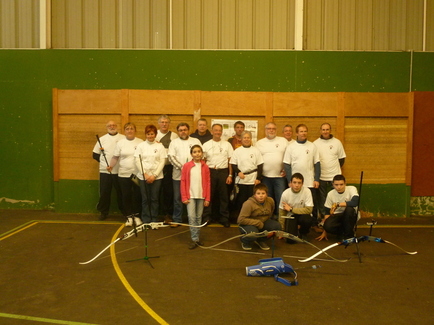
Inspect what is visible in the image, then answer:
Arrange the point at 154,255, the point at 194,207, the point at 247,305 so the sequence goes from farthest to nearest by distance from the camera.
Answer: the point at 194,207 < the point at 154,255 < the point at 247,305

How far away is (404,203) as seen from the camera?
10.0 meters

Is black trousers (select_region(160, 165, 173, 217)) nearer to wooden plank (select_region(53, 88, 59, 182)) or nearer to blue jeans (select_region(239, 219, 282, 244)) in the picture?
wooden plank (select_region(53, 88, 59, 182))

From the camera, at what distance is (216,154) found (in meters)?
8.70

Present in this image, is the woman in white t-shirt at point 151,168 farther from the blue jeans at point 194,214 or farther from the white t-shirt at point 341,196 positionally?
the white t-shirt at point 341,196

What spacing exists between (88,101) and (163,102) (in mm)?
1562

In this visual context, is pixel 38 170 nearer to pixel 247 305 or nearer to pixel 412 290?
pixel 247 305

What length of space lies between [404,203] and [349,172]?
1392 millimetres

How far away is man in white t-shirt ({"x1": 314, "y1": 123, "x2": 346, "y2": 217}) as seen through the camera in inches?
349

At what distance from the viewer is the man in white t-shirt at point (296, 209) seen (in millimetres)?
7449

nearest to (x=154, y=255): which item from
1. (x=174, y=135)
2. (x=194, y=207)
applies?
(x=194, y=207)

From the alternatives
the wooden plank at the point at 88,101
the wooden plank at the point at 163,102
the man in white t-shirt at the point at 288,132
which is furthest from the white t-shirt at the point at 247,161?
the wooden plank at the point at 88,101

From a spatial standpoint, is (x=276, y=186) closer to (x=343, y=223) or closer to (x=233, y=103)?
(x=343, y=223)

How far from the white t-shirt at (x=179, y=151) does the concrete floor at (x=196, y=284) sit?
4.18 feet

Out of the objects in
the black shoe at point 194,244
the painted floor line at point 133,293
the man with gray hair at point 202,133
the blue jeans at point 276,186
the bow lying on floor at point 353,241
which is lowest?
the painted floor line at point 133,293
